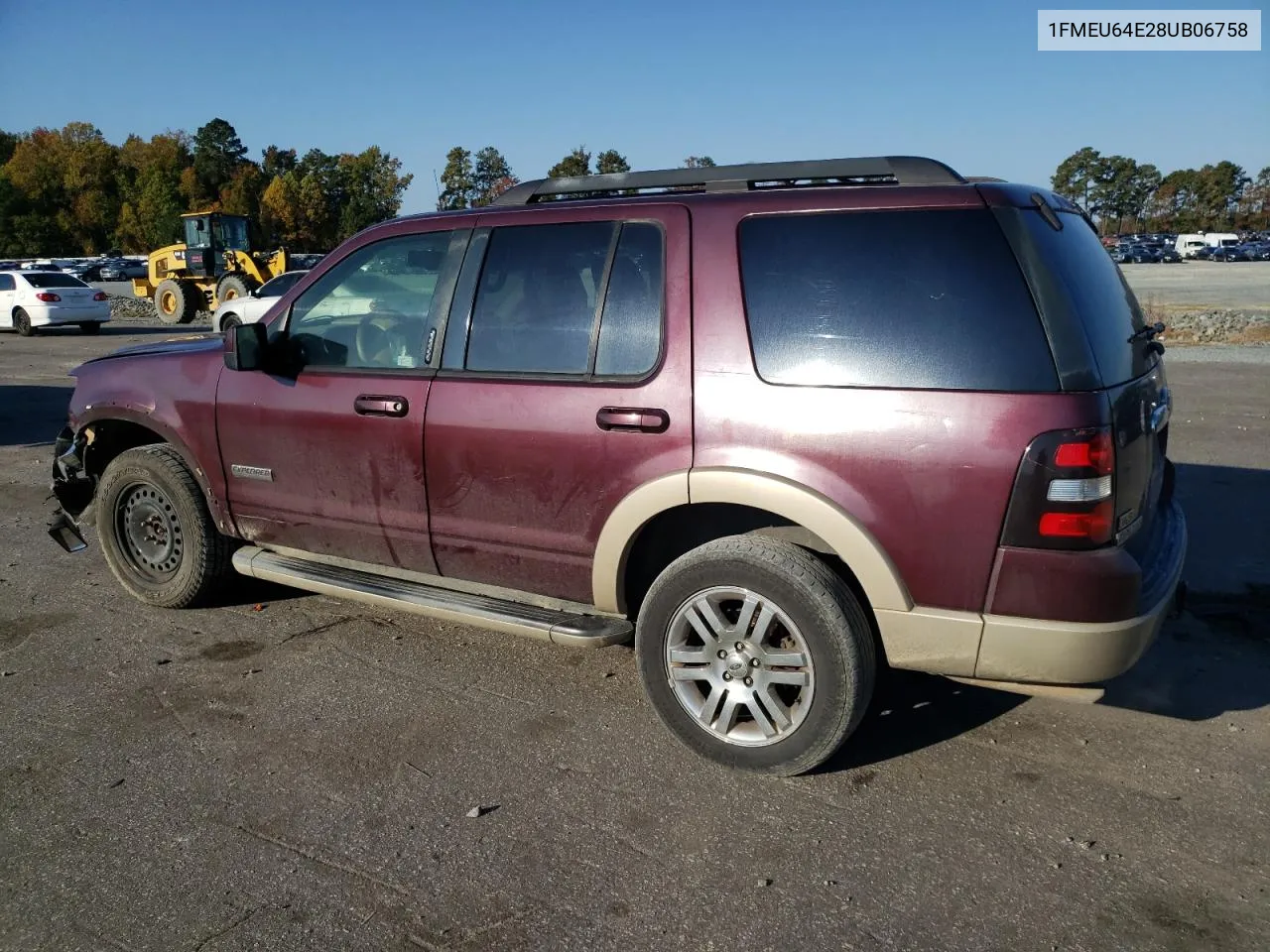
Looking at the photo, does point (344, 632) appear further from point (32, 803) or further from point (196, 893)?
point (196, 893)

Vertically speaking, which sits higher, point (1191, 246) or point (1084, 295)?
point (1191, 246)

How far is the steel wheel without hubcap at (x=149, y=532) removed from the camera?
4957 mm

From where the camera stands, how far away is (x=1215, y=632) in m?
4.61

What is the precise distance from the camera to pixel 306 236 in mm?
82500

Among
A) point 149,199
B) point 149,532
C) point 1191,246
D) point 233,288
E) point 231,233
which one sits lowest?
point 149,532

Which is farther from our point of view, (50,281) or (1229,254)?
(1229,254)

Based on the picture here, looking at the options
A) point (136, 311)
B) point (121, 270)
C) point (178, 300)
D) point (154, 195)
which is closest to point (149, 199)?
point (154, 195)

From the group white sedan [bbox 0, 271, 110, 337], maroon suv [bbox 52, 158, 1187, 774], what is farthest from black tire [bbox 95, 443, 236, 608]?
white sedan [bbox 0, 271, 110, 337]

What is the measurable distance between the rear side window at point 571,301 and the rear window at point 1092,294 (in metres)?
1.30

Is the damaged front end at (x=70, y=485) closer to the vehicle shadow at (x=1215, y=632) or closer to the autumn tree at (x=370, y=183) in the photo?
the vehicle shadow at (x=1215, y=632)

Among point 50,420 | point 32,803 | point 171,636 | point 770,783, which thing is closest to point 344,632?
point 171,636

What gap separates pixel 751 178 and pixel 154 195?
9508cm

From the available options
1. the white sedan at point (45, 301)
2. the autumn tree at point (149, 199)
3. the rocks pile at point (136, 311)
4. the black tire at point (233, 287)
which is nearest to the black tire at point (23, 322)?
the white sedan at point (45, 301)

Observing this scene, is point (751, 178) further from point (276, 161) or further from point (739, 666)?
point (276, 161)
